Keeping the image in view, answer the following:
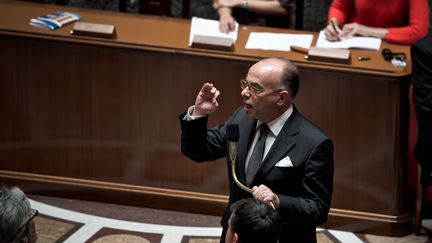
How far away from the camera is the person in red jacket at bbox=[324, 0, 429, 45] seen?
6262mm

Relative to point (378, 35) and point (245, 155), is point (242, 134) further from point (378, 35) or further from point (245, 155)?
point (378, 35)

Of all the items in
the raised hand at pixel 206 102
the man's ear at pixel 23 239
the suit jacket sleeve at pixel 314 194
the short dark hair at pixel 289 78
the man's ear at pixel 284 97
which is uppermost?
the short dark hair at pixel 289 78

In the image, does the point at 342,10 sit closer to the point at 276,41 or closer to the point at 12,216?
the point at 276,41

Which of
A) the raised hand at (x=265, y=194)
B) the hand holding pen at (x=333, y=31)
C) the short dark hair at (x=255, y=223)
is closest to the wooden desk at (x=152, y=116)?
the hand holding pen at (x=333, y=31)

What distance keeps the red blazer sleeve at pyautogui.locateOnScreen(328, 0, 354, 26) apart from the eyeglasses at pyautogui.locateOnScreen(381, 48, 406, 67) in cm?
63

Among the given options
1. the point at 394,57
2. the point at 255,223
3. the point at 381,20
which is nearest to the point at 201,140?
the point at 255,223

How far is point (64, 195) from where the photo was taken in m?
6.36

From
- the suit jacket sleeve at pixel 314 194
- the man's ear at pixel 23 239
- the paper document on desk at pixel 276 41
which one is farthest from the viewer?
the paper document on desk at pixel 276 41

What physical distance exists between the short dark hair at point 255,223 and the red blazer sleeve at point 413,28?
9.90 ft

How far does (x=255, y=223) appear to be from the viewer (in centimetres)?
344

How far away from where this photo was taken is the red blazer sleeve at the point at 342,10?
6.59 m

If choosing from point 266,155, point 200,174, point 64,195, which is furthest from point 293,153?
point 64,195

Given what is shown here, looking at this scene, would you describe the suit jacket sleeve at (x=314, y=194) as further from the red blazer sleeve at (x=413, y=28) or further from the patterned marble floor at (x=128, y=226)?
the red blazer sleeve at (x=413, y=28)

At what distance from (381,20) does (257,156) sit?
8.86 feet
